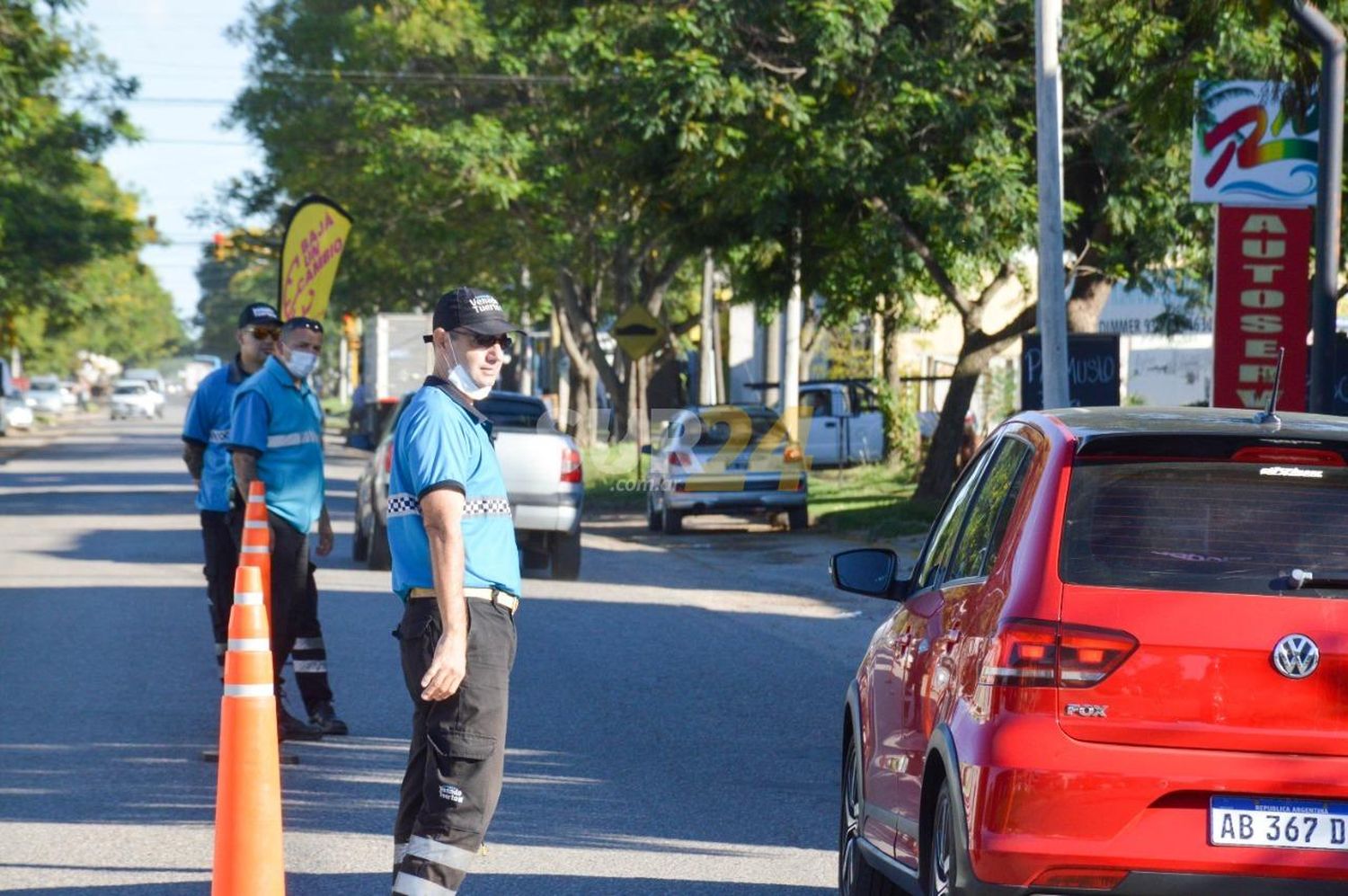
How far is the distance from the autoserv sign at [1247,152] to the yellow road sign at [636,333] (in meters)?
17.4

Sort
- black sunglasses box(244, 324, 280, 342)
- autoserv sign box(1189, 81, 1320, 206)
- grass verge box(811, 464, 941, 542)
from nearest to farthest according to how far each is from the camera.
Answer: black sunglasses box(244, 324, 280, 342)
autoserv sign box(1189, 81, 1320, 206)
grass verge box(811, 464, 941, 542)

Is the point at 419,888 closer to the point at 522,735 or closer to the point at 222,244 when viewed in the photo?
the point at 522,735

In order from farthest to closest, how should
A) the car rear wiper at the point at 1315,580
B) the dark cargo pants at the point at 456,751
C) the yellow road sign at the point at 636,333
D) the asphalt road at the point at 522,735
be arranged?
the yellow road sign at the point at 636,333
the asphalt road at the point at 522,735
the dark cargo pants at the point at 456,751
the car rear wiper at the point at 1315,580

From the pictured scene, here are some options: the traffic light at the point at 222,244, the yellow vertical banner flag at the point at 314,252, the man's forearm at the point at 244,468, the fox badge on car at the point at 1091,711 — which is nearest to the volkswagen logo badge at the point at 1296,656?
the fox badge on car at the point at 1091,711

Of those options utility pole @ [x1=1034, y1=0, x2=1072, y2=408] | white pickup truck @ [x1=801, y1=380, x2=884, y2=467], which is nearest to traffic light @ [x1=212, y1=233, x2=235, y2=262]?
white pickup truck @ [x1=801, y1=380, x2=884, y2=467]

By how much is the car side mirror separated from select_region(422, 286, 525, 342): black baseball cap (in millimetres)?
1262

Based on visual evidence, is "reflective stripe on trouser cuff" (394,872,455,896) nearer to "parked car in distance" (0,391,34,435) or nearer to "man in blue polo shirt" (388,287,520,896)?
"man in blue polo shirt" (388,287,520,896)

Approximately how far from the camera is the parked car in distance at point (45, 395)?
82500 millimetres

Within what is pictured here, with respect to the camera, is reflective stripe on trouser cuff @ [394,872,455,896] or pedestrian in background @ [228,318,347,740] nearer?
reflective stripe on trouser cuff @ [394,872,455,896]

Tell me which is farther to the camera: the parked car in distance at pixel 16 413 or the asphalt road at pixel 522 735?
the parked car in distance at pixel 16 413

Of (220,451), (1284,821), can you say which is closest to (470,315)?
(1284,821)

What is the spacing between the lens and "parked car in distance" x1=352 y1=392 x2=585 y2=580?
1788cm

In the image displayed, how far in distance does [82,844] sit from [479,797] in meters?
2.56

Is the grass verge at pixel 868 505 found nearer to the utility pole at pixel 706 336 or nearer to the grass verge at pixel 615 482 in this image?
the grass verge at pixel 615 482
